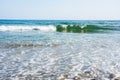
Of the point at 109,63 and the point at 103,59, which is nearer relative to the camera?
the point at 109,63

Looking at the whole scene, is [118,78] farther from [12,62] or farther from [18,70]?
[12,62]

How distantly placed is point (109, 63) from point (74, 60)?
1.30 meters

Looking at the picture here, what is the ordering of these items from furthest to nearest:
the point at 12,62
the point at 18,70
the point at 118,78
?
the point at 12,62, the point at 18,70, the point at 118,78

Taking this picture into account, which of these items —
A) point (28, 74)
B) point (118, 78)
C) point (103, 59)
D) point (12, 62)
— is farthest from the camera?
point (103, 59)

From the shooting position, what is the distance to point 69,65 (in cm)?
823

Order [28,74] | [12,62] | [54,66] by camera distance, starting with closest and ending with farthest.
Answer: [28,74], [54,66], [12,62]

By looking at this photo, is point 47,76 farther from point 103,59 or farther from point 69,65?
point 103,59

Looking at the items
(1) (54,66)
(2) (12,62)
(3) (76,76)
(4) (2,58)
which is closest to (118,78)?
(3) (76,76)

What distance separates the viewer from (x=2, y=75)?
683cm

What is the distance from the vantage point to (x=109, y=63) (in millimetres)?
8578

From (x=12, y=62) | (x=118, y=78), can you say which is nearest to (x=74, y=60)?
(x=12, y=62)

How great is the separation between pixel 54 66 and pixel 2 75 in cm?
188

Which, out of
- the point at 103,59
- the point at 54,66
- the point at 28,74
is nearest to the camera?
the point at 28,74

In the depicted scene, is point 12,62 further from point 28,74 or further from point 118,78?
point 118,78
